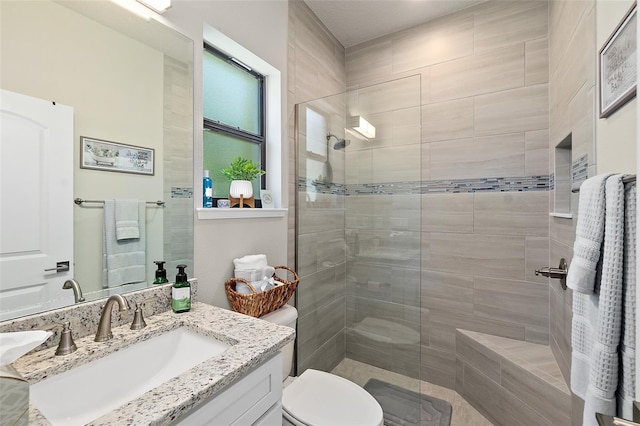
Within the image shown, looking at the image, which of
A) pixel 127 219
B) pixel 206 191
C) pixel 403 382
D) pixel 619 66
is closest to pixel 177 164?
pixel 206 191

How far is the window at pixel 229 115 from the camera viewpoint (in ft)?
5.42

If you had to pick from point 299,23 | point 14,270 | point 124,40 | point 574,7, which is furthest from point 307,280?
point 574,7

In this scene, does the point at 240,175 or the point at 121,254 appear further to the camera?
the point at 240,175

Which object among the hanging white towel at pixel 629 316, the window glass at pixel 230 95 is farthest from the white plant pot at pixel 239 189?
the hanging white towel at pixel 629 316

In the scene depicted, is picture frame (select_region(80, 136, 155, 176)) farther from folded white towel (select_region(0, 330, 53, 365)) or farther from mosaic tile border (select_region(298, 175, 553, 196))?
mosaic tile border (select_region(298, 175, 553, 196))

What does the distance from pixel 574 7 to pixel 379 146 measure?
1138mm

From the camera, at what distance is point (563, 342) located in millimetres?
1626

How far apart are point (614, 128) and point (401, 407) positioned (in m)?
1.81

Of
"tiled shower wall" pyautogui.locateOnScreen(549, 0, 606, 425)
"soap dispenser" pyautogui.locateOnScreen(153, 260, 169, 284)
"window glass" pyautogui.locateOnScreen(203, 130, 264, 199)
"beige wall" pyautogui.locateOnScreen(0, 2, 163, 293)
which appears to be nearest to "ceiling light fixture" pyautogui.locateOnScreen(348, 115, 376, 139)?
"window glass" pyautogui.locateOnScreen(203, 130, 264, 199)

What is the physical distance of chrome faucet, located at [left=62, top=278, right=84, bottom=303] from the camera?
962mm

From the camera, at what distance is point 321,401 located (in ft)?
4.65

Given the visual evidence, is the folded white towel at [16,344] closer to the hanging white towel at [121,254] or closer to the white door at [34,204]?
the white door at [34,204]

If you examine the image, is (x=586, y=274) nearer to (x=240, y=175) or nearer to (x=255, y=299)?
(x=255, y=299)

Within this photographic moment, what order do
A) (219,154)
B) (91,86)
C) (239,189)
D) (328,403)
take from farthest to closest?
(219,154) < (239,189) < (328,403) < (91,86)
